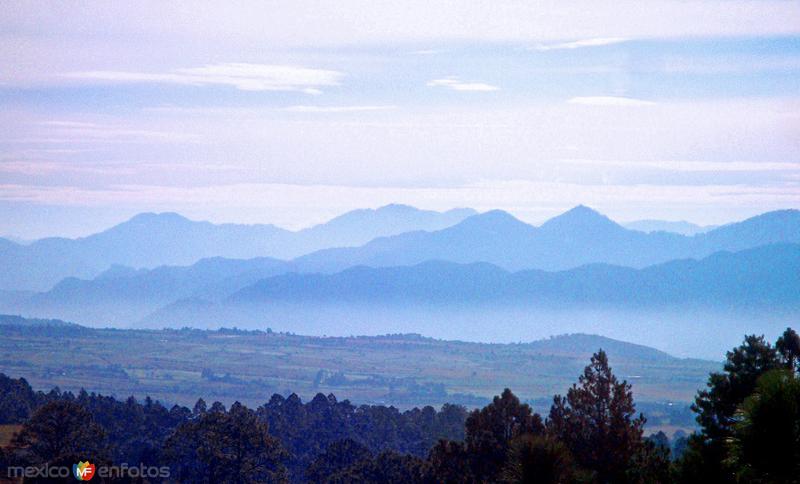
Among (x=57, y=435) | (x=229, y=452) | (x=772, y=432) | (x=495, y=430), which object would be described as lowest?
(x=229, y=452)

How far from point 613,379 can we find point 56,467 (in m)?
23.1

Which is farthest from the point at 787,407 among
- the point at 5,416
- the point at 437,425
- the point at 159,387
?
the point at 159,387

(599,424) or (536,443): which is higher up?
(599,424)

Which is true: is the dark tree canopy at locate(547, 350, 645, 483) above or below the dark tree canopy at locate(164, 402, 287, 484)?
above

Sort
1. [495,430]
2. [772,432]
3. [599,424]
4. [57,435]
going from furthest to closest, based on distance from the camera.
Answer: [57,435] → [495,430] → [599,424] → [772,432]

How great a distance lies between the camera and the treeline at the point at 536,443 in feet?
57.9

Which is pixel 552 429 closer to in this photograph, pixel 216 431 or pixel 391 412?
pixel 216 431

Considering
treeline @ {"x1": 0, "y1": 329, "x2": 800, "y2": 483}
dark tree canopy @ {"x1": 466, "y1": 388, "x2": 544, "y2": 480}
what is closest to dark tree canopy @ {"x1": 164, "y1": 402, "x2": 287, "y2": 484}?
treeline @ {"x1": 0, "y1": 329, "x2": 800, "y2": 483}

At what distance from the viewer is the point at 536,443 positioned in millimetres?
26875

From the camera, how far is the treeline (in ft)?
57.9

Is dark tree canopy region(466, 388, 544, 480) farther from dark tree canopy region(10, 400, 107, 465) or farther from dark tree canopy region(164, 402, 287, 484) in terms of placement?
dark tree canopy region(10, 400, 107, 465)

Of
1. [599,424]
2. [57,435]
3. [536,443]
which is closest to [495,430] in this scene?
[599,424]

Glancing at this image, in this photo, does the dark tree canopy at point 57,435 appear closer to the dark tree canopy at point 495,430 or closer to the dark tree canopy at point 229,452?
the dark tree canopy at point 229,452

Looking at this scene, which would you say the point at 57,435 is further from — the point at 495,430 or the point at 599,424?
the point at 599,424
